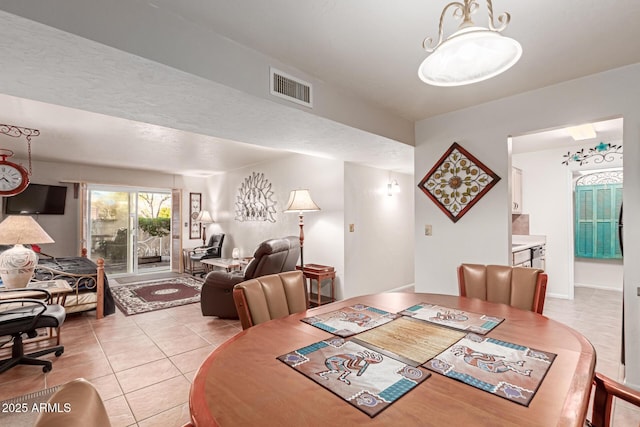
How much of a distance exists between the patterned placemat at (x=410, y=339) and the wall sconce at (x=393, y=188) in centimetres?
392

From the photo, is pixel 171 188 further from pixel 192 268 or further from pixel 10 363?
pixel 10 363

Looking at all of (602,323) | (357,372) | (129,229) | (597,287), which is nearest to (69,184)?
(129,229)

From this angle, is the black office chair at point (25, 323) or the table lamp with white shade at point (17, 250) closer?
the black office chair at point (25, 323)

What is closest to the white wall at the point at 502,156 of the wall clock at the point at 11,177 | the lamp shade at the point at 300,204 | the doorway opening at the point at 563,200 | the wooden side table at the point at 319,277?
the wooden side table at the point at 319,277

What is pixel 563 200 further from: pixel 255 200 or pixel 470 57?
pixel 255 200

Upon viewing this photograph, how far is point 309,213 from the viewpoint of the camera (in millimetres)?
4938

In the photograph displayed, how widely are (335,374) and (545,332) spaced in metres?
1.03

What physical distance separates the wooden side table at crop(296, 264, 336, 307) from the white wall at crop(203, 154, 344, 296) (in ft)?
0.31

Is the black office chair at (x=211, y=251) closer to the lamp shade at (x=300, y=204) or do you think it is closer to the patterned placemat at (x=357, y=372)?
the lamp shade at (x=300, y=204)

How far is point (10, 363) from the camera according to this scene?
98.0 inches

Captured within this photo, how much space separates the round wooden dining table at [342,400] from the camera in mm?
772

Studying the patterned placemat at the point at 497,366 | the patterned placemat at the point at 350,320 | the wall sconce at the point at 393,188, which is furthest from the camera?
the wall sconce at the point at 393,188

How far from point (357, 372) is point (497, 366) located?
483 mm

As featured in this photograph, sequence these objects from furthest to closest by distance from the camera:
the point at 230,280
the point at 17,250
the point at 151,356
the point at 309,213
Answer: the point at 309,213, the point at 230,280, the point at 17,250, the point at 151,356
